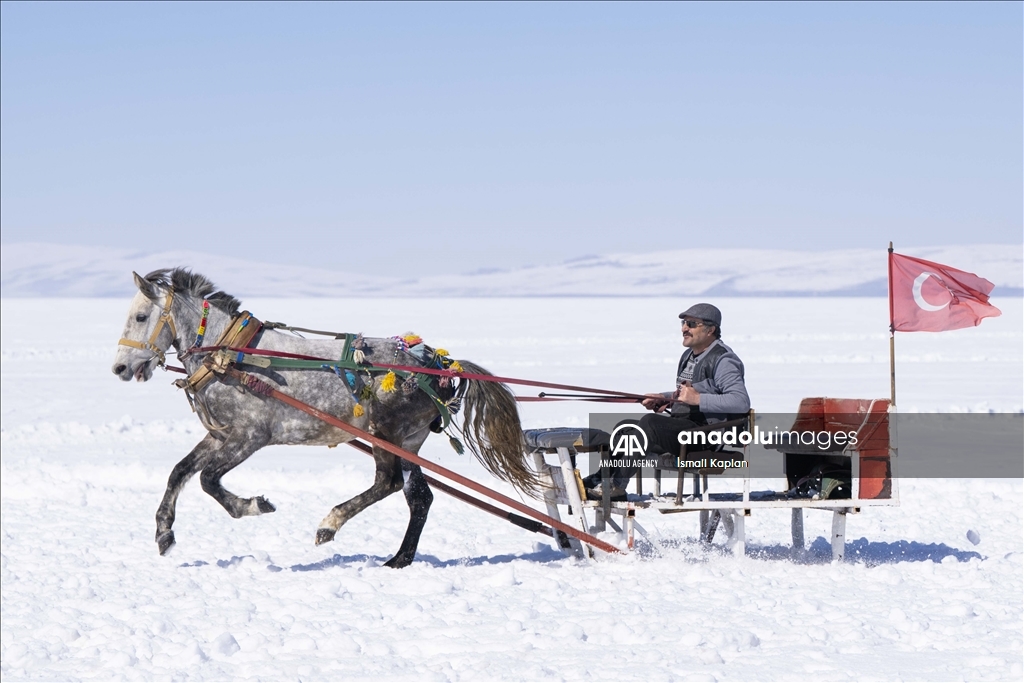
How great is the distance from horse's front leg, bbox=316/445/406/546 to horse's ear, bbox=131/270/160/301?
1.88 meters

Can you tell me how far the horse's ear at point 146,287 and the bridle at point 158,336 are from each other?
98 millimetres

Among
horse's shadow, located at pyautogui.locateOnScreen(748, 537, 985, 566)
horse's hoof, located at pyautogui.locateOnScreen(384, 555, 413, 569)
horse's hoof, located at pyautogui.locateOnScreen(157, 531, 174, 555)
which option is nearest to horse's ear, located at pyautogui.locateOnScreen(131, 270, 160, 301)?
horse's hoof, located at pyautogui.locateOnScreen(157, 531, 174, 555)

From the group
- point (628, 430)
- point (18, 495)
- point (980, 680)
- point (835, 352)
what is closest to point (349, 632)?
point (628, 430)

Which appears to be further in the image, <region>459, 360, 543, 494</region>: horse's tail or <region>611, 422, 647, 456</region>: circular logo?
<region>459, 360, 543, 494</region>: horse's tail

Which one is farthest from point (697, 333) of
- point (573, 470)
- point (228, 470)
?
point (228, 470)

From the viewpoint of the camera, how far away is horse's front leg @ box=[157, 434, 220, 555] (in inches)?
309

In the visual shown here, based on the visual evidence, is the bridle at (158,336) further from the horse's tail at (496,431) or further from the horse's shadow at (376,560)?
the horse's tail at (496,431)

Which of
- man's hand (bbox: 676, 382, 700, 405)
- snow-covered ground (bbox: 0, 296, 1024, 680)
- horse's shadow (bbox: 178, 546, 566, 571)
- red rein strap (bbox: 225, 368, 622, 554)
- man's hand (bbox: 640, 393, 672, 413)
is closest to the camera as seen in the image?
snow-covered ground (bbox: 0, 296, 1024, 680)

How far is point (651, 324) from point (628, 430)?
37.4 m

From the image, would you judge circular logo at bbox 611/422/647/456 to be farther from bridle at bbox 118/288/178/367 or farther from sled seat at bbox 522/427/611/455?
bridle at bbox 118/288/178/367

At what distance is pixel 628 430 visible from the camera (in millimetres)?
7680

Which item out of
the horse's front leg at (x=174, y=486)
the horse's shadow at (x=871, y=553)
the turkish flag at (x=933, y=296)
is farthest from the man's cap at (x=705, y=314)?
the horse's front leg at (x=174, y=486)

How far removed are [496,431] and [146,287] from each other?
8.57ft

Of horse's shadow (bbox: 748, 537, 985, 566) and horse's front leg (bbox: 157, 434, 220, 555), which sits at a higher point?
horse's front leg (bbox: 157, 434, 220, 555)
